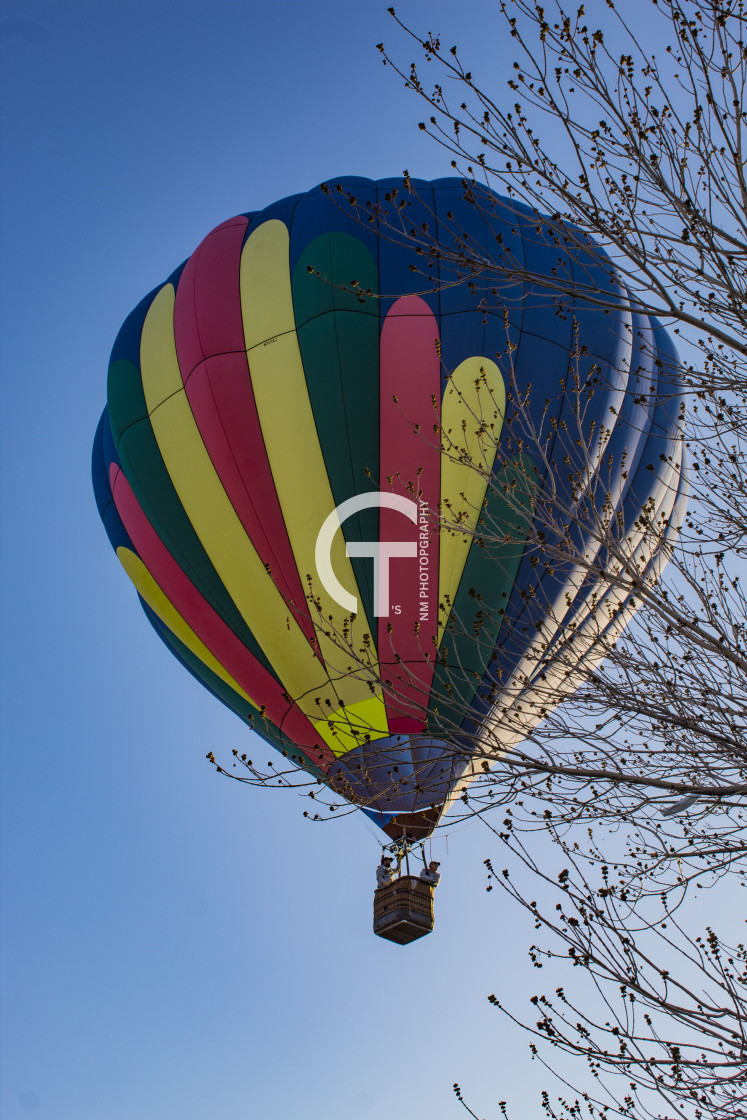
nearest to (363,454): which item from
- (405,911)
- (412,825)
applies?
(412,825)

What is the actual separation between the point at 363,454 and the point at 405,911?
13.0 feet

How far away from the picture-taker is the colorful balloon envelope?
33.3ft

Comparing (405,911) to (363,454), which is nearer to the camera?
(405,911)

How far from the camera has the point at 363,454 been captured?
10.6 metres

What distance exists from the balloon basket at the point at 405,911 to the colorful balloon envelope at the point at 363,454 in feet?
1.69

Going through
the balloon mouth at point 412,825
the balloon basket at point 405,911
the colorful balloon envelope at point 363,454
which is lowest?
the balloon basket at point 405,911

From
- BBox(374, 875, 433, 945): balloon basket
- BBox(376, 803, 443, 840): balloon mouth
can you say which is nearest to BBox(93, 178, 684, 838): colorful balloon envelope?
BBox(376, 803, 443, 840): balloon mouth

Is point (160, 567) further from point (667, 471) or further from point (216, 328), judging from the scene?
point (667, 471)

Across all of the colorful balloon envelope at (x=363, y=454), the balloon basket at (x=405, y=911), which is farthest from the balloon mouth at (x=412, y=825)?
the balloon basket at (x=405, y=911)

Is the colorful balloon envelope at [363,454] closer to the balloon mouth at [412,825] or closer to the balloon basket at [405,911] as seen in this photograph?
the balloon mouth at [412,825]

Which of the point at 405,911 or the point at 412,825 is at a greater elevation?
the point at 412,825

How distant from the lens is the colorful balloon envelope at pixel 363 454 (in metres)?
10.2

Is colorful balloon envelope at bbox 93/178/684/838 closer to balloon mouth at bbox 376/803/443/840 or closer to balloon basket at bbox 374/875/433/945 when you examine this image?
balloon mouth at bbox 376/803/443/840

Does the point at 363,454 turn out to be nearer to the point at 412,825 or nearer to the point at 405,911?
the point at 412,825
